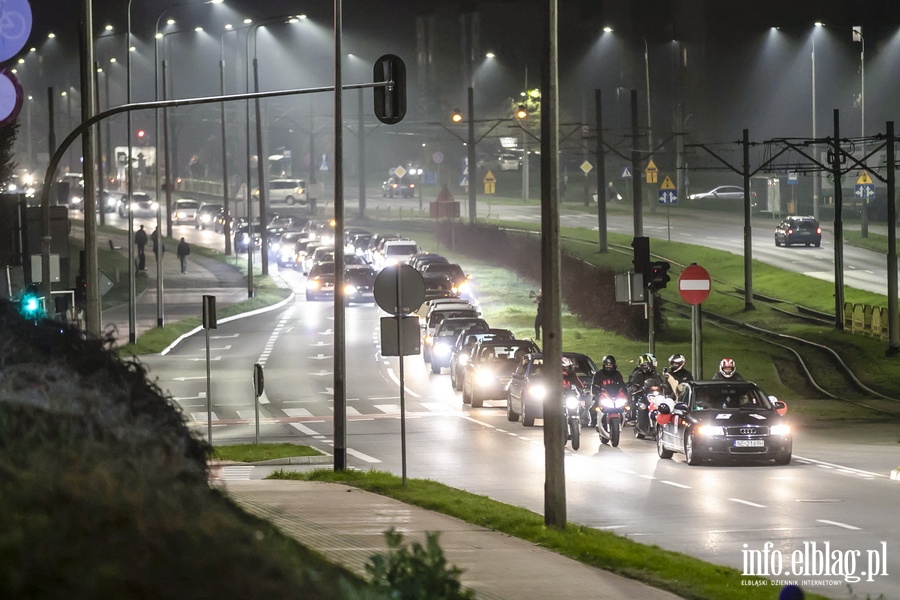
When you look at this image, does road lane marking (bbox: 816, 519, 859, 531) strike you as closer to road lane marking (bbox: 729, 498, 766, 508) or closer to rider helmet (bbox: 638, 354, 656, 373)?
road lane marking (bbox: 729, 498, 766, 508)

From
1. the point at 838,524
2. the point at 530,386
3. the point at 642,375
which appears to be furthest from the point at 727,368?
the point at 838,524

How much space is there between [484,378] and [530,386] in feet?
14.6

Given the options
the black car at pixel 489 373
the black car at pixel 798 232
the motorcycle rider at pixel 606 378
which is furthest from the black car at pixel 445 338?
the black car at pixel 798 232

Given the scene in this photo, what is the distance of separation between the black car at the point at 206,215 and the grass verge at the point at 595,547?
8975 centimetres

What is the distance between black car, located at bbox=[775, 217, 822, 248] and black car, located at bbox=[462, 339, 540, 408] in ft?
146

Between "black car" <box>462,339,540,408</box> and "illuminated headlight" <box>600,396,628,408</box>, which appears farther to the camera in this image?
"black car" <box>462,339,540,408</box>

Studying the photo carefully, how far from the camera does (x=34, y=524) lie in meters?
5.48

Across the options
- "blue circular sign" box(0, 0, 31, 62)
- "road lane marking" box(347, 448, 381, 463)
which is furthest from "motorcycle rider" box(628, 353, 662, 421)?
"blue circular sign" box(0, 0, 31, 62)

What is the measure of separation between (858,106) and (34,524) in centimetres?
10098

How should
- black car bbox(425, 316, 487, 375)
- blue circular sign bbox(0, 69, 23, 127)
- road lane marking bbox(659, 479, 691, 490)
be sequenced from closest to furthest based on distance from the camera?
road lane marking bbox(659, 479, 691, 490) < blue circular sign bbox(0, 69, 23, 127) < black car bbox(425, 316, 487, 375)

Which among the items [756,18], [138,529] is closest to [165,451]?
[138,529]

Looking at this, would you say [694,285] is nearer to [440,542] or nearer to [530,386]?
[530,386]

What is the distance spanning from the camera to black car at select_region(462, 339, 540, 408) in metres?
36.4

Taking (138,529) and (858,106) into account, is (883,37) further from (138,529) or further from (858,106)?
(138,529)
